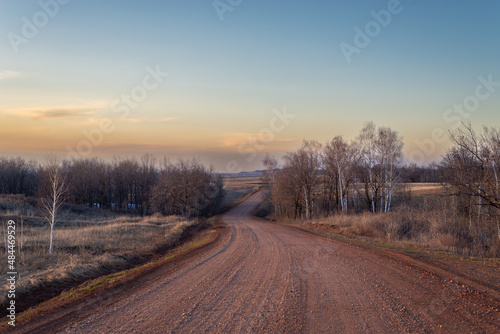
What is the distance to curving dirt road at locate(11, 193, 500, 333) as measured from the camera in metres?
5.49

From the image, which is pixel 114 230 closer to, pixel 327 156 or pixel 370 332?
pixel 370 332

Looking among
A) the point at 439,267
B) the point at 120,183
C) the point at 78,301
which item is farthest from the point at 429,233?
the point at 120,183

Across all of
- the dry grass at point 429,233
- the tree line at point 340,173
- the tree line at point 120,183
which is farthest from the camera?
the tree line at point 120,183

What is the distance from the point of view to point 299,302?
265 inches

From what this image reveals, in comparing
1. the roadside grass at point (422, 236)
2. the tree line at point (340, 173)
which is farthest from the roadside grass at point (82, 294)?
the tree line at point (340, 173)

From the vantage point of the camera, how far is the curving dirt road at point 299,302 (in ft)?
18.0

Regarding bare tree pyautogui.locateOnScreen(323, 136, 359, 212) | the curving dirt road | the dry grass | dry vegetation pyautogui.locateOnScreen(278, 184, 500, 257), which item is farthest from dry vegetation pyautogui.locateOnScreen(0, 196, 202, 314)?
bare tree pyautogui.locateOnScreen(323, 136, 359, 212)

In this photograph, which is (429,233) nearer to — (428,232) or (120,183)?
(428,232)

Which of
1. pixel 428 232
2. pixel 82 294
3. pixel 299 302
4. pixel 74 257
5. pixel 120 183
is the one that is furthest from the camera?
pixel 120 183

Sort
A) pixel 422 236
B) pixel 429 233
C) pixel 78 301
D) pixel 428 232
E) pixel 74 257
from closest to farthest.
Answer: pixel 78 301, pixel 74 257, pixel 422 236, pixel 429 233, pixel 428 232

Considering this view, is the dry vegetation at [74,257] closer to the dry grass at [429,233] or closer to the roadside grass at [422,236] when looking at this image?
the roadside grass at [422,236]

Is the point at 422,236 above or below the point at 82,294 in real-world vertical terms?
below

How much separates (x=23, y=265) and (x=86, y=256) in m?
2.48

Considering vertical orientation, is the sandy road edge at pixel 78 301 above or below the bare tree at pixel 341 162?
below
